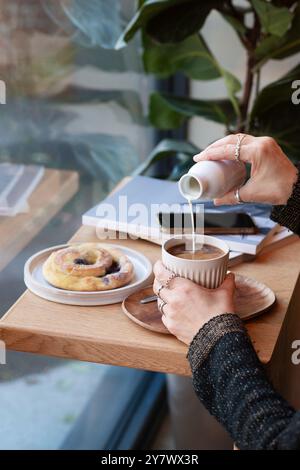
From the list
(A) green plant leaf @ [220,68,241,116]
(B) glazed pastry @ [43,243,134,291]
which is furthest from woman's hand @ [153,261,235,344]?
(A) green plant leaf @ [220,68,241,116]

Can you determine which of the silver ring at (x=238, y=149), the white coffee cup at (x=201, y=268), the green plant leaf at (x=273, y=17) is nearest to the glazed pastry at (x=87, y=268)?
the white coffee cup at (x=201, y=268)

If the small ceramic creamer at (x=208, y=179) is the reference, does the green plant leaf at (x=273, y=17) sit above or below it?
above

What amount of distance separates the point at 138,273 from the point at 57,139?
0.50m

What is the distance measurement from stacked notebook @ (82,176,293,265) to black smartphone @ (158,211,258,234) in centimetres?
1

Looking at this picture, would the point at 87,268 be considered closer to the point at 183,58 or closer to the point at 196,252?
the point at 196,252

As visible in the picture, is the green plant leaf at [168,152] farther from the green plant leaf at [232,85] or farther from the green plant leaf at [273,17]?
the green plant leaf at [273,17]

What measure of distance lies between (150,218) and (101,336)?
0.35 meters

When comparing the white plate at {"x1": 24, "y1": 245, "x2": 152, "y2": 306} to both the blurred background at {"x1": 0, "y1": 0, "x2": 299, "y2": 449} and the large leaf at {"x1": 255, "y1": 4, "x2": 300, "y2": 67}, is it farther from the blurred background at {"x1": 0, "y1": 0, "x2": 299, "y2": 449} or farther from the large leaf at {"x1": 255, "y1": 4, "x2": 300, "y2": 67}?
the large leaf at {"x1": 255, "y1": 4, "x2": 300, "y2": 67}

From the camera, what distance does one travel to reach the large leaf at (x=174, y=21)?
143 centimetres

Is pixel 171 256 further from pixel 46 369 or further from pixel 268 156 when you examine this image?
pixel 46 369

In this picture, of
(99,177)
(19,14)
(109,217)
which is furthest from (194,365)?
(99,177)

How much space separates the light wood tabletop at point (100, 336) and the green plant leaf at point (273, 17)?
681mm

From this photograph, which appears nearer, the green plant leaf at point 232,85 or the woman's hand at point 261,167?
the woman's hand at point 261,167

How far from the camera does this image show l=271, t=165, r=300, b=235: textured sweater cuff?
1064 mm
